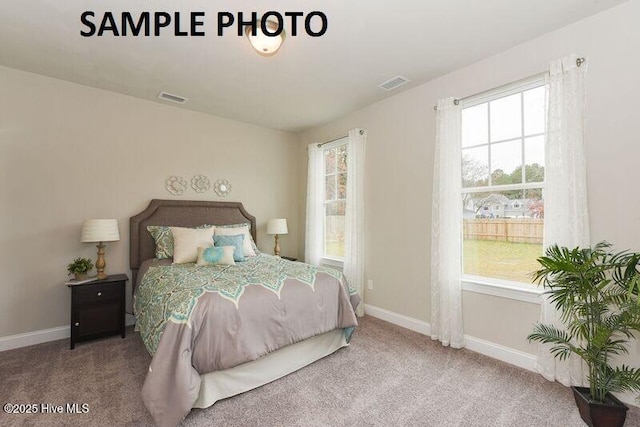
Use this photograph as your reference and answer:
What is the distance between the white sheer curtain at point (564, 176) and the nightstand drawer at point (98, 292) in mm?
4017

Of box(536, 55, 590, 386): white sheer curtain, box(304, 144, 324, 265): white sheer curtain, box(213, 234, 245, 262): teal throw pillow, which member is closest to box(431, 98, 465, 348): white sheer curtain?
box(536, 55, 590, 386): white sheer curtain

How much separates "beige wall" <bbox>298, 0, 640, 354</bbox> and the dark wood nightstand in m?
2.91

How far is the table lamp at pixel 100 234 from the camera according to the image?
3.02 m

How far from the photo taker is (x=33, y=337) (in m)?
3.01

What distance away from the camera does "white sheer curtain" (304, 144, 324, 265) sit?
4.68 metres

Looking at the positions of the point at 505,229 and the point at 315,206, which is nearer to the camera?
the point at 505,229

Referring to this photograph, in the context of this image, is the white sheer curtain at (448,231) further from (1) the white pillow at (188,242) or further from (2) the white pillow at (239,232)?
(1) the white pillow at (188,242)

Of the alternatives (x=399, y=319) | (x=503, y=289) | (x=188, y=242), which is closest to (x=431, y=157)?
(x=503, y=289)

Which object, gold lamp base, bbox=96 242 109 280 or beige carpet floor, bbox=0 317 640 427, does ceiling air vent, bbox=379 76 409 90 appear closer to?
beige carpet floor, bbox=0 317 640 427

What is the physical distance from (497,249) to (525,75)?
1574 mm

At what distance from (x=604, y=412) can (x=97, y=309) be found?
4180mm

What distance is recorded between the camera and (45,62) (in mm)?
2854

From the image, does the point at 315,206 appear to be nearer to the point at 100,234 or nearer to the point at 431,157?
the point at 431,157

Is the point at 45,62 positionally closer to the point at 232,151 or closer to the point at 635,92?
the point at 232,151
